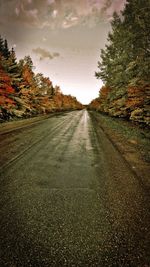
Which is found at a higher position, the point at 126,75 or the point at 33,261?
the point at 126,75

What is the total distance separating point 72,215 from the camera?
357 centimetres

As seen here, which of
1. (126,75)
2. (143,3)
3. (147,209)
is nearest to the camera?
(147,209)

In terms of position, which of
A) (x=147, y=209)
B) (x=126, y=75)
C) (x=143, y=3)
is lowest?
(x=147, y=209)

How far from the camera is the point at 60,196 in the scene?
167 inches

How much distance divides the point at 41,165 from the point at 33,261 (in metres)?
3.85

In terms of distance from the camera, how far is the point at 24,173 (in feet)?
17.9

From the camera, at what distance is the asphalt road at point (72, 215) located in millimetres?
2631

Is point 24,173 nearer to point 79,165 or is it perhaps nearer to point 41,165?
point 41,165

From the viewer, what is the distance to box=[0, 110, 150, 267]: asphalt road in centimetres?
263

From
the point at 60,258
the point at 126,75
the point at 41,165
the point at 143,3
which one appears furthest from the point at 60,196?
the point at 126,75

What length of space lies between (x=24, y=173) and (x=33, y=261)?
3116mm

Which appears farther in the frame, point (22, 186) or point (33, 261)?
point (22, 186)

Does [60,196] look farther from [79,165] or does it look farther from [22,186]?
[79,165]

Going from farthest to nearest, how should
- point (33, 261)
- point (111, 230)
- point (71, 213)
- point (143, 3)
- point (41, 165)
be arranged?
point (143, 3)
point (41, 165)
point (71, 213)
point (111, 230)
point (33, 261)
